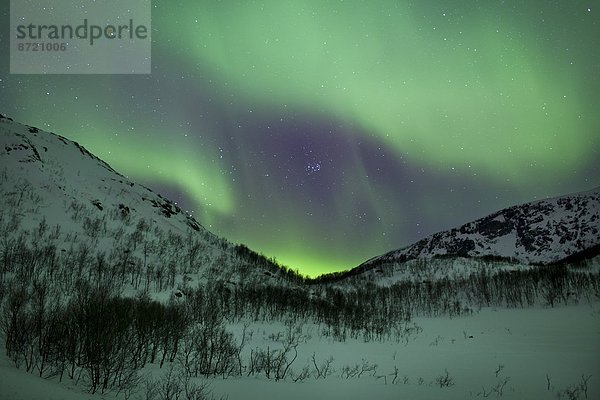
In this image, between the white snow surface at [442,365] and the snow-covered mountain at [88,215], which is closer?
the white snow surface at [442,365]

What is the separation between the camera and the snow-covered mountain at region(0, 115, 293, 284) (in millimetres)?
22828

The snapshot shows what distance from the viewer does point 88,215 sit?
27516 millimetres

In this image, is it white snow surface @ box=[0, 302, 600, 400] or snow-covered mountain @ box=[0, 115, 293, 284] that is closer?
white snow surface @ box=[0, 302, 600, 400]

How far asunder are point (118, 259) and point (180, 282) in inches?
185

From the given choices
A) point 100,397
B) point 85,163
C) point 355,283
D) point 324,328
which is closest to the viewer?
point 100,397

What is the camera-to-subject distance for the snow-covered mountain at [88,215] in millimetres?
22828

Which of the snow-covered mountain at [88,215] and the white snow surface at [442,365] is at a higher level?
the snow-covered mountain at [88,215]

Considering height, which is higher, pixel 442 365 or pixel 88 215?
pixel 88 215

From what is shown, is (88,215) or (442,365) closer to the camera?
(442,365)

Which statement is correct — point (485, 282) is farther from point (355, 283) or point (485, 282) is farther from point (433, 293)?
point (355, 283)

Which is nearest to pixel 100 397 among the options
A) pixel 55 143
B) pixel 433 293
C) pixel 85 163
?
pixel 433 293

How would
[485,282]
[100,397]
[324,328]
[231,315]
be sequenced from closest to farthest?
[100,397]
[324,328]
[231,315]
[485,282]

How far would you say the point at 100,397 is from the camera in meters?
5.17

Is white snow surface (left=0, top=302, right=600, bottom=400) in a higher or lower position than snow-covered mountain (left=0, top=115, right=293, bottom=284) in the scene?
lower
